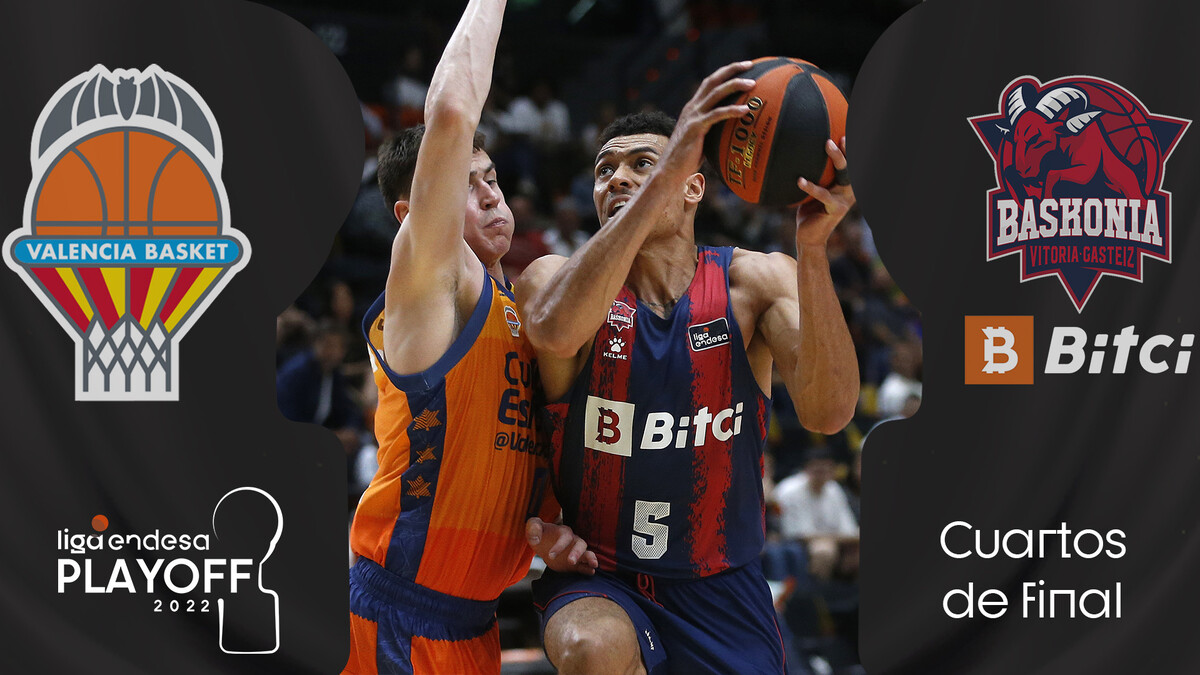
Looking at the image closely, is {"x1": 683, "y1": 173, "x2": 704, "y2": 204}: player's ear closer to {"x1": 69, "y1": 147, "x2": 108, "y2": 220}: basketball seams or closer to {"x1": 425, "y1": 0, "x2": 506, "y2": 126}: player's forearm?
{"x1": 425, "y1": 0, "x2": 506, "y2": 126}: player's forearm

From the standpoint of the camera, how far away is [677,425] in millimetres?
3713

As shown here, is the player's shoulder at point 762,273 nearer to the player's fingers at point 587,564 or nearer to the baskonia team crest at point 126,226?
the player's fingers at point 587,564

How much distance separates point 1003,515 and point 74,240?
125 inches

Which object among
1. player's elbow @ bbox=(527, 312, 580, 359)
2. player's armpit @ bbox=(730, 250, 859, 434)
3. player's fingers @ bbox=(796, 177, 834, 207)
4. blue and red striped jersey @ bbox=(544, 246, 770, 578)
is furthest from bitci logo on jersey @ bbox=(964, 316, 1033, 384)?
player's elbow @ bbox=(527, 312, 580, 359)

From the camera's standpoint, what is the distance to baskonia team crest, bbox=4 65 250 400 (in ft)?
Answer: 11.8

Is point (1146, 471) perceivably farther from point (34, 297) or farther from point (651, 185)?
point (34, 297)

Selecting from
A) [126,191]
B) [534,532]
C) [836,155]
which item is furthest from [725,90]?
[126,191]

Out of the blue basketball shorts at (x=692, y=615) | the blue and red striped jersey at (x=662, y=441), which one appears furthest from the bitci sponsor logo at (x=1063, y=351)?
the blue basketball shorts at (x=692, y=615)

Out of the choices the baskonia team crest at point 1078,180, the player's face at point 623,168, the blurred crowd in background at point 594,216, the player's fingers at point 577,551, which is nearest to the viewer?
the player's fingers at point 577,551

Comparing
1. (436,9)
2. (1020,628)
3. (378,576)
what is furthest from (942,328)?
(436,9)

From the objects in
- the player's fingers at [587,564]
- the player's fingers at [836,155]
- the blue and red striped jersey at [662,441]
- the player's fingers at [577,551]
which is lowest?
the player's fingers at [587,564]

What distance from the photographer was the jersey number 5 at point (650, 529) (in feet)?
12.2

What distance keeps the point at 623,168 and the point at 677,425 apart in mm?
877

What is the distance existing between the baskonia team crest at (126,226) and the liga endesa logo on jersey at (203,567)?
0.44 m
